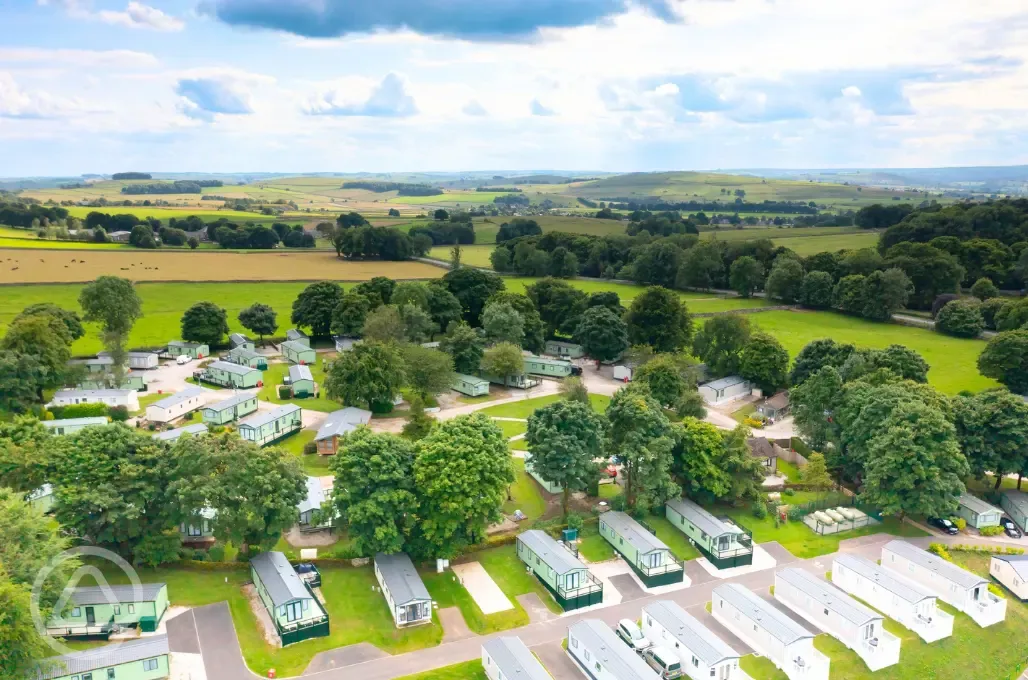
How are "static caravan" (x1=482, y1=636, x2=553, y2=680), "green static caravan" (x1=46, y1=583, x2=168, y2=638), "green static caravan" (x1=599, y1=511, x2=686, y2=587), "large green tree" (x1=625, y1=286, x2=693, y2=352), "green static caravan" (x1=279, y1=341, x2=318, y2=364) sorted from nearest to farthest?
"static caravan" (x1=482, y1=636, x2=553, y2=680) < "green static caravan" (x1=46, y1=583, x2=168, y2=638) < "green static caravan" (x1=599, y1=511, x2=686, y2=587) < "green static caravan" (x1=279, y1=341, x2=318, y2=364) < "large green tree" (x1=625, y1=286, x2=693, y2=352)

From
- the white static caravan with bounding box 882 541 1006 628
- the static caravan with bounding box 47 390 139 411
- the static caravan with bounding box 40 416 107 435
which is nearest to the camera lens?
the white static caravan with bounding box 882 541 1006 628

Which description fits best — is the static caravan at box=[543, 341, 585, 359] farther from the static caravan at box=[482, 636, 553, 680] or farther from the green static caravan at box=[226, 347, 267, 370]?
the static caravan at box=[482, 636, 553, 680]

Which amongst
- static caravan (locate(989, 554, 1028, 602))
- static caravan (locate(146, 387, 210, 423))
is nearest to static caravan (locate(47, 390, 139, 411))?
static caravan (locate(146, 387, 210, 423))

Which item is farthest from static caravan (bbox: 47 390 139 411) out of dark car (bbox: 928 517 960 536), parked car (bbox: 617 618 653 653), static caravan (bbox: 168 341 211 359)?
dark car (bbox: 928 517 960 536)

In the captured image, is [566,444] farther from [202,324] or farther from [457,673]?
[202,324]

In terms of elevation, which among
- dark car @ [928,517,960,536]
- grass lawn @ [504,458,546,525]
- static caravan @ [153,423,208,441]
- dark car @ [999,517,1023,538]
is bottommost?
dark car @ [999,517,1023,538]

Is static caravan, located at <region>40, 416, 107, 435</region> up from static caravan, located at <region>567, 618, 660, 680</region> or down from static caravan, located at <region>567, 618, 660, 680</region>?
up

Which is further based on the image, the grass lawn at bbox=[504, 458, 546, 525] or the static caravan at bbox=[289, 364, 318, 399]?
the static caravan at bbox=[289, 364, 318, 399]

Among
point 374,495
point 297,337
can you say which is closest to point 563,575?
point 374,495
